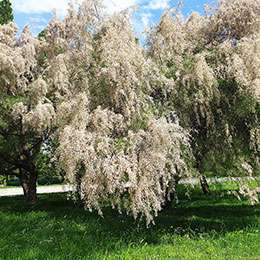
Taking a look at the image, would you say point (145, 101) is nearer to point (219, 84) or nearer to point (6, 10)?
point (219, 84)

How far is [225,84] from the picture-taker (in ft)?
24.0

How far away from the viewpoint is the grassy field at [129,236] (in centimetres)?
556

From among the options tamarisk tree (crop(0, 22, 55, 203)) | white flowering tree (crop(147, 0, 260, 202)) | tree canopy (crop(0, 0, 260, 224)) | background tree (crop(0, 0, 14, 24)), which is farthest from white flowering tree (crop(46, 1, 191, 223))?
background tree (crop(0, 0, 14, 24))

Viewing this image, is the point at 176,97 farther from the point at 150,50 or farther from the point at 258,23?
the point at 258,23

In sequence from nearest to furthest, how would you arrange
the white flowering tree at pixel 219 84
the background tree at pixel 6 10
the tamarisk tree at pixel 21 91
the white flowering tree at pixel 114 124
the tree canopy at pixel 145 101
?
the white flowering tree at pixel 114 124 → the tree canopy at pixel 145 101 → the white flowering tree at pixel 219 84 → the tamarisk tree at pixel 21 91 → the background tree at pixel 6 10

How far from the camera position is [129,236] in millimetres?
6613

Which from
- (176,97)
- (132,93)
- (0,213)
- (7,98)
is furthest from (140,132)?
(0,213)

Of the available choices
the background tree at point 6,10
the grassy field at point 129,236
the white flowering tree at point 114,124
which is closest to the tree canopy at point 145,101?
the white flowering tree at point 114,124

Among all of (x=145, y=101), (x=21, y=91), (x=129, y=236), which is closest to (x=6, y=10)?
(x=21, y=91)

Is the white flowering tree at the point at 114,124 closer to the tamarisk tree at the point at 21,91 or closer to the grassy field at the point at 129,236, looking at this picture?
the tamarisk tree at the point at 21,91

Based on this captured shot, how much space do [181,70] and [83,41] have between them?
292cm

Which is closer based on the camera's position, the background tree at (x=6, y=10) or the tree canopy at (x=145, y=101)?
the tree canopy at (x=145, y=101)

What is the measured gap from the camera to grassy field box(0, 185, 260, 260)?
5562 mm

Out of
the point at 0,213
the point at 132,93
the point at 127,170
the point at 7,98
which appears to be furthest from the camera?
the point at 0,213
